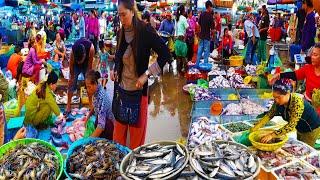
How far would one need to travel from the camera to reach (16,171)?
310cm

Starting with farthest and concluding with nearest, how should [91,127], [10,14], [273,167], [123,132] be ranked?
[10,14], [91,127], [123,132], [273,167]

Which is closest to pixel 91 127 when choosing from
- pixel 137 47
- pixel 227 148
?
pixel 137 47

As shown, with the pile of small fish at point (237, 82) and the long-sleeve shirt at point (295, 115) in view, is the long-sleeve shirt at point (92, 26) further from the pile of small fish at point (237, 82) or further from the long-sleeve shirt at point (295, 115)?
the long-sleeve shirt at point (295, 115)

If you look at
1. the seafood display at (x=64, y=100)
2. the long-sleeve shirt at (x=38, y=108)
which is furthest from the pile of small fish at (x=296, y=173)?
the seafood display at (x=64, y=100)

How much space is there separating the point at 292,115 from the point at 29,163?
9.45 feet

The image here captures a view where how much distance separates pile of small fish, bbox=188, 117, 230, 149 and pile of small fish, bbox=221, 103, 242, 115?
2.20 ft

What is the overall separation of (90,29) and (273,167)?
45.8ft

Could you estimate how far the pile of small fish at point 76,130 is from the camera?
6.52m

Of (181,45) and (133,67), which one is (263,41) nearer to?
(181,45)

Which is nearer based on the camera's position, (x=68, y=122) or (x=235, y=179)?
(x=235, y=179)

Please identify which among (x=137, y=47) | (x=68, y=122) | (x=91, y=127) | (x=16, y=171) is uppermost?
(x=137, y=47)

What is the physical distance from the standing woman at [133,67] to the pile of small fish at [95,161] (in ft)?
2.51

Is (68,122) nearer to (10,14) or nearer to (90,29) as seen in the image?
(90,29)

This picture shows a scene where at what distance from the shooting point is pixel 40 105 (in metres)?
6.23
